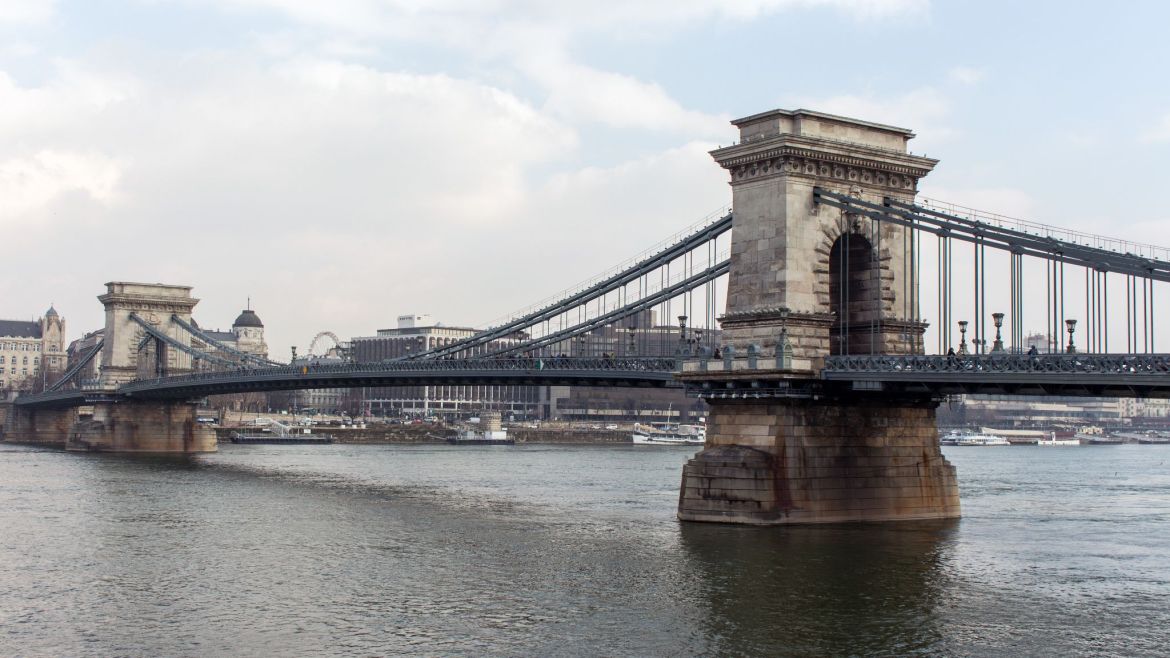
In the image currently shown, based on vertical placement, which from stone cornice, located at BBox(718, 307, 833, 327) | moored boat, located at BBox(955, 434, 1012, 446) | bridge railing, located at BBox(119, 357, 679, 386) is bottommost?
moored boat, located at BBox(955, 434, 1012, 446)

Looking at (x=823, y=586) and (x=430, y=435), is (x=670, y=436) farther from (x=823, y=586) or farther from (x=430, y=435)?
(x=823, y=586)

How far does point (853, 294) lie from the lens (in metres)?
46.3

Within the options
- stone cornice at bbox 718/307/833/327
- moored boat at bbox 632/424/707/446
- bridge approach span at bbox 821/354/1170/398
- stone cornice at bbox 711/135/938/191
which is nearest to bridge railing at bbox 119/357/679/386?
stone cornice at bbox 718/307/833/327

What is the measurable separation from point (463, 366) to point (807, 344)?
30738 mm

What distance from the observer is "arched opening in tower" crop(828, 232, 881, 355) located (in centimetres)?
4525

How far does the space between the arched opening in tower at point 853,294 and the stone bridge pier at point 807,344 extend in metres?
0.07

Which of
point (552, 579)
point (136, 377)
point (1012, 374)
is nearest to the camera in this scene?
point (552, 579)

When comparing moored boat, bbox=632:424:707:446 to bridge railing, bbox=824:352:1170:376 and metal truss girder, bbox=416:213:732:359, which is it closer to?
metal truss girder, bbox=416:213:732:359

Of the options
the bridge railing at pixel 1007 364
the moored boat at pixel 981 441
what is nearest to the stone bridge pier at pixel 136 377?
the bridge railing at pixel 1007 364

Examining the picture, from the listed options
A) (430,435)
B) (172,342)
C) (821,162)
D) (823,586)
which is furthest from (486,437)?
(823,586)

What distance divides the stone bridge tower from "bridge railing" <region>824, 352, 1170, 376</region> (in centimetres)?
8499

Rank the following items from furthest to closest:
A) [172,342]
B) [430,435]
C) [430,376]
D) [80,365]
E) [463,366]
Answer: [430,435] → [80,365] → [172,342] → [463,366] → [430,376]

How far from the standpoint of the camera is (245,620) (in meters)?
29.9

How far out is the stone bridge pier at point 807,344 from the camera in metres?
42.2
